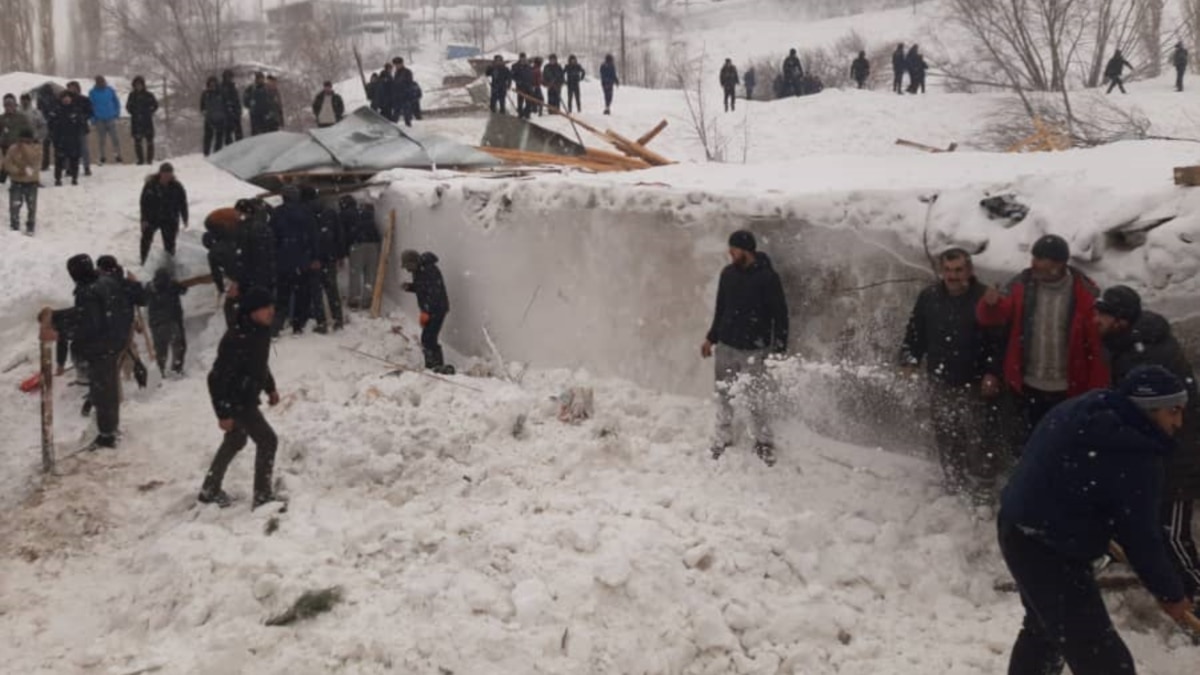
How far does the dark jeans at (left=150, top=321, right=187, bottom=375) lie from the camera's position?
9164 mm

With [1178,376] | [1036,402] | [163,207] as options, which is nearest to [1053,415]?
[1178,376]

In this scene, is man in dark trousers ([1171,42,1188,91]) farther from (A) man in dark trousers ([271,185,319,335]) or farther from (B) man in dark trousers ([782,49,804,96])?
(A) man in dark trousers ([271,185,319,335])

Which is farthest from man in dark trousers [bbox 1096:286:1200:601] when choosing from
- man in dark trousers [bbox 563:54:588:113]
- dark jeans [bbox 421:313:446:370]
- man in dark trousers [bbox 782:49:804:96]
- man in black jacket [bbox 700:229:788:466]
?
man in dark trousers [bbox 782:49:804:96]

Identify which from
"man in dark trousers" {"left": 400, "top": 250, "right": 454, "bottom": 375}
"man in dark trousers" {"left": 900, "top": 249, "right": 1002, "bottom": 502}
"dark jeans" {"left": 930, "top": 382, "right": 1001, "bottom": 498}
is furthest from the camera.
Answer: "man in dark trousers" {"left": 400, "top": 250, "right": 454, "bottom": 375}

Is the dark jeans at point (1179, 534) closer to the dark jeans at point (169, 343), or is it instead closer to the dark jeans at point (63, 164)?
the dark jeans at point (169, 343)

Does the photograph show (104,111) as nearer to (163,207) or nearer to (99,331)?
(163,207)

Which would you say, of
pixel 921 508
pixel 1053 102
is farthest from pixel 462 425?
pixel 1053 102

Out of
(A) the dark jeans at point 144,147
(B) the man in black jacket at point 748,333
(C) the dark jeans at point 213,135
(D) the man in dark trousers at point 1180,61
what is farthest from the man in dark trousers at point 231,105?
(D) the man in dark trousers at point 1180,61

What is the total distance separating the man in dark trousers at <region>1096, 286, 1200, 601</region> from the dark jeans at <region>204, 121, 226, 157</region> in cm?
1401

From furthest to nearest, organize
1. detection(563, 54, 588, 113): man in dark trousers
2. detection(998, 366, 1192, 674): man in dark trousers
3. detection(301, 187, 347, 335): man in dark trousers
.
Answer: detection(563, 54, 588, 113): man in dark trousers, detection(301, 187, 347, 335): man in dark trousers, detection(998, 366, 1192, 674): man in dark trousers

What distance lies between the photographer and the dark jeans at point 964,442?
497 centimetres

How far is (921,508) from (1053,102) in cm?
2218

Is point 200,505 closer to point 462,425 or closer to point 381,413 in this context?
point 381,413

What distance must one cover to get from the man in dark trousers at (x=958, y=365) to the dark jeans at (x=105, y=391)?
230 inches
